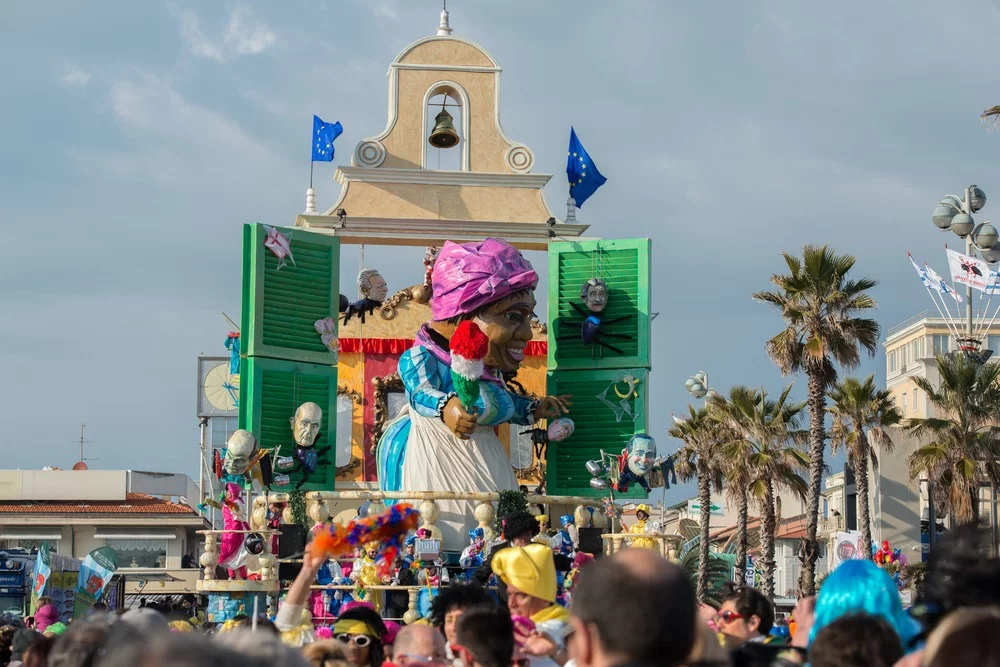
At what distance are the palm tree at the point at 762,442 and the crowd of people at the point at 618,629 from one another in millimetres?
29873

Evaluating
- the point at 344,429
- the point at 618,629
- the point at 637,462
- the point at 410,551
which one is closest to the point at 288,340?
the point at 410,551

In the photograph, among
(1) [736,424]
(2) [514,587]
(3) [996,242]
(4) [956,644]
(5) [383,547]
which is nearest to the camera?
(4) [956,644]

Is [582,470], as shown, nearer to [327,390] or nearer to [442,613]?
[327,390]

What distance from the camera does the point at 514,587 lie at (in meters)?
6.61

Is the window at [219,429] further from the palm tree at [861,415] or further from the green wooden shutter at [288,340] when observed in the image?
the green wooden shutter at [288,340]

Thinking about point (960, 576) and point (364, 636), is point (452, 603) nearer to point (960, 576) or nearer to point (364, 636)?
point (364, 636)

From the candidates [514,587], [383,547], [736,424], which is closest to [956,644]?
[514,587]

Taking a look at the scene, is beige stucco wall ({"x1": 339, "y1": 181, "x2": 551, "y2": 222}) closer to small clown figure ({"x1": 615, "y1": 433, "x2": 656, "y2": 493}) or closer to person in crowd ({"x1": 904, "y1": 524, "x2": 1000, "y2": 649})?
small clown figure ({"x1": 615, "y1": 433, "x2": 656, "y2": 493})

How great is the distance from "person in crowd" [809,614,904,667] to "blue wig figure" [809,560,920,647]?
1.81 feet

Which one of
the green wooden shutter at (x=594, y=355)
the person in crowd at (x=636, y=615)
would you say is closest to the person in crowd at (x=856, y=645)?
the person in crowd at (x=636, y=615)

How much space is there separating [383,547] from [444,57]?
66.7ft

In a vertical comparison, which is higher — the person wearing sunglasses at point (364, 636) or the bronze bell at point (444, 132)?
the bronze bell at point (444, 132)

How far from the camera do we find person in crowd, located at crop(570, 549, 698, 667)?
381 cm

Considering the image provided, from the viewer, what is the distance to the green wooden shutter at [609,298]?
2545cm
